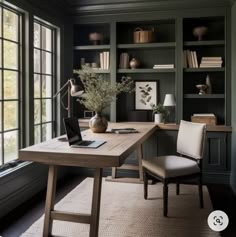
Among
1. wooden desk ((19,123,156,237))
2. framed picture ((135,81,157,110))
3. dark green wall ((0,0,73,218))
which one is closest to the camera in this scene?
wooden desk ((19,123,156,237))

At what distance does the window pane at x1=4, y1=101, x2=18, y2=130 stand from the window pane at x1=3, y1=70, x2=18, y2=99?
77 mm

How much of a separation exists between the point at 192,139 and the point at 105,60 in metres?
1.96

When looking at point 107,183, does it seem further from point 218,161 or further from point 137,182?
point 218,161

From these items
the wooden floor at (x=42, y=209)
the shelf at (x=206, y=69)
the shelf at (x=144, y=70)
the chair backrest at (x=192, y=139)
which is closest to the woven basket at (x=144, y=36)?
the shelf at (x=144, y=70)

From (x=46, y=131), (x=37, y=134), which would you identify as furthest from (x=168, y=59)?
(x=37, y=134)

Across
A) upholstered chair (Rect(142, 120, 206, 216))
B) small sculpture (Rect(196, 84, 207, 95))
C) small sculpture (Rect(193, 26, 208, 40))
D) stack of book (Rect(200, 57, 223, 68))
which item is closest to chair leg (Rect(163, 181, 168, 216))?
upholstered chair (Rect(142, 120, 206, 216))

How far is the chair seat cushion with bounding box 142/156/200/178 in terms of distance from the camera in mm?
3064

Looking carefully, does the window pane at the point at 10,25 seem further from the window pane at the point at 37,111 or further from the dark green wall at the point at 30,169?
the window pane at the point at 37,111

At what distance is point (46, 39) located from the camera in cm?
418

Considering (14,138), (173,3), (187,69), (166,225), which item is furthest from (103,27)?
(166,225)

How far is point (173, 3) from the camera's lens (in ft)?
13.9

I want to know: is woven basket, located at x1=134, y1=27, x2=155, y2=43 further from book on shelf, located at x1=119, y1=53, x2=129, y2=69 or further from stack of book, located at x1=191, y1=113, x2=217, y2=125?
stack of book, located at x1=191, y1=113, x2=217, y2=125

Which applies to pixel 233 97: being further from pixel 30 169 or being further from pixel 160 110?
pixel 30 169

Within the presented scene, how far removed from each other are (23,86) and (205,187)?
8.51 feet
